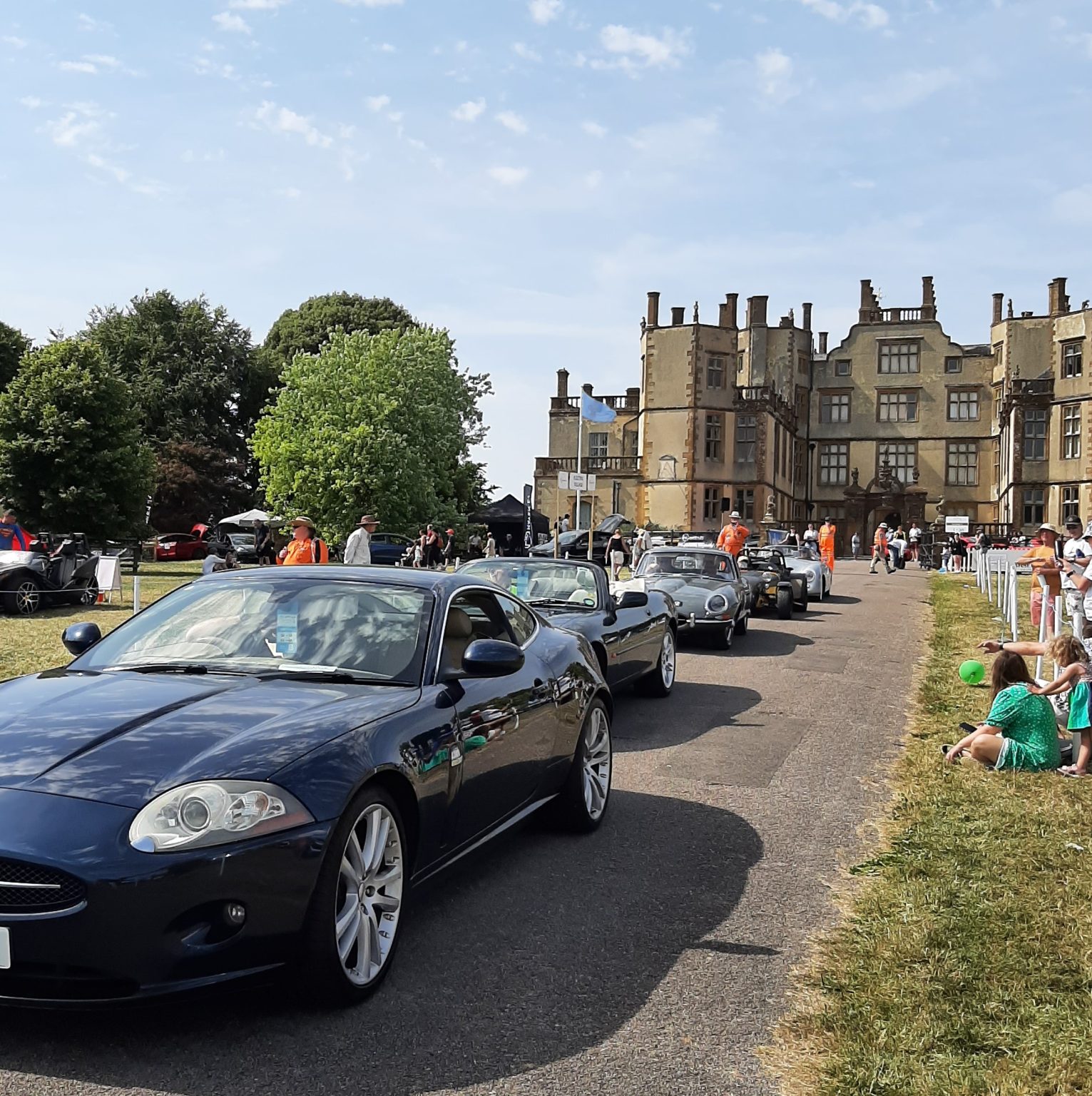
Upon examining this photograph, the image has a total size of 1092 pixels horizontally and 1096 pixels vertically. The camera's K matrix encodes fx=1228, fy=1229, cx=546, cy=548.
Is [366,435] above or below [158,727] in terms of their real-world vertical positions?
above

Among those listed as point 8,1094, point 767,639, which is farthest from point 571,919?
point 767,639

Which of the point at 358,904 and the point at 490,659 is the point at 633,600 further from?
the point at 358,904

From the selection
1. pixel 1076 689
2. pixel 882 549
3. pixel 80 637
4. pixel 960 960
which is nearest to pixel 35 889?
pixel 80 637

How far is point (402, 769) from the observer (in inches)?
177

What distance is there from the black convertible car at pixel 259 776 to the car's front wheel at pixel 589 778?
11.1 inches

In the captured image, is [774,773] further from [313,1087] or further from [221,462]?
[221,462]

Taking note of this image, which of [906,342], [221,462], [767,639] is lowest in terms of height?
[767,639]

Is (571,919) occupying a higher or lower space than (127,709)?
lower

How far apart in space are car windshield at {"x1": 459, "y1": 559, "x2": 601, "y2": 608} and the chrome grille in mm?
7605

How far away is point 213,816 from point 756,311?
3130 inches

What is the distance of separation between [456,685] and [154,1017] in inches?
70.7

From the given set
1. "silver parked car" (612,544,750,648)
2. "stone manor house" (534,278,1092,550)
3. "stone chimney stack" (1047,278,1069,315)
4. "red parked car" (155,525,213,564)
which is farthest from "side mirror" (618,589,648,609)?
"stone chimney stack" (1047,278,1069,315)

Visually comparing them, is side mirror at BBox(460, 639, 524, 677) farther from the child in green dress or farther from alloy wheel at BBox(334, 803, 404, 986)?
the child in green dress

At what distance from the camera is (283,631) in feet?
17.4
